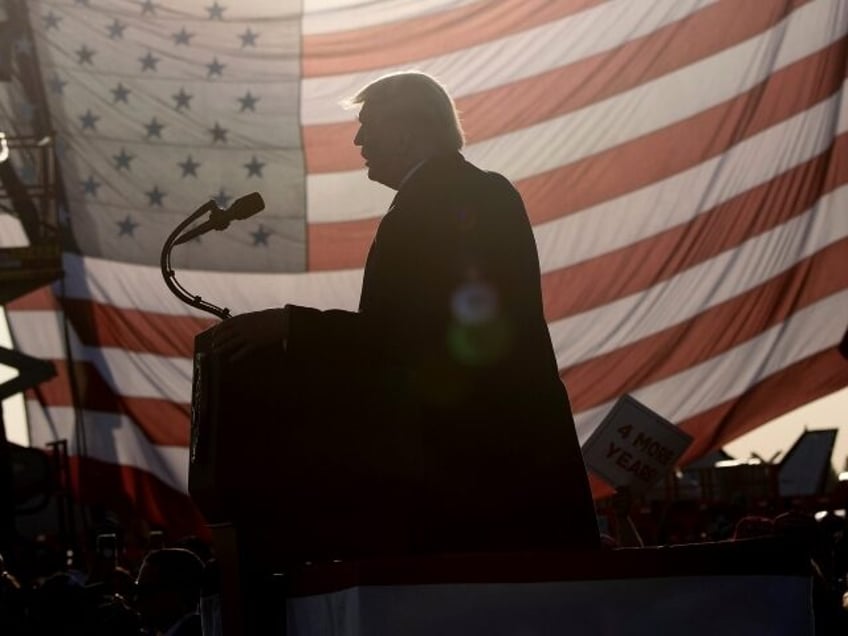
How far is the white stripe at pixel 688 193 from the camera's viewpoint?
41.1 feet

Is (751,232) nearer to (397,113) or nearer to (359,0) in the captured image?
(359,0)

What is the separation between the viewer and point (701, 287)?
1266 cm

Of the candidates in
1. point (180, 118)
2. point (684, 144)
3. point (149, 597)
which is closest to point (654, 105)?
point (684, 144)

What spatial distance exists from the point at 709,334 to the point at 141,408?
4335 millimetres

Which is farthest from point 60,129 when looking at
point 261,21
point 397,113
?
point 397,113

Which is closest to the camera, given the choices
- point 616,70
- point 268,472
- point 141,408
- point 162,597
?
point 268,472

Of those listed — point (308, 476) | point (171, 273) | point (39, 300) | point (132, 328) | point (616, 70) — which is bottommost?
point (308, 476)

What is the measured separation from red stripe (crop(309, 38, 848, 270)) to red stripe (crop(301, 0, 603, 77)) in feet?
3.85

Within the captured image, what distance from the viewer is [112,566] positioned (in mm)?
8789

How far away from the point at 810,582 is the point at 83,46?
40.6 feet

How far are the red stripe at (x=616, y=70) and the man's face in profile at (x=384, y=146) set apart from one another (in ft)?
31.1

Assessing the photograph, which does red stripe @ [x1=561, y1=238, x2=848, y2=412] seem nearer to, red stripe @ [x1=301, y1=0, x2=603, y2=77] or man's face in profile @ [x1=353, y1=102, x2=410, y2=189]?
red stripe @ [x1=301, y1=0, x2=603, y2=77]

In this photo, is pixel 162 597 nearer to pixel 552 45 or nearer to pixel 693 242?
pixel 693 242

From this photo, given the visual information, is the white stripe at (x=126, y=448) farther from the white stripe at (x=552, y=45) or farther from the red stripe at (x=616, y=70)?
the white stripe at (x=552, y=45)
